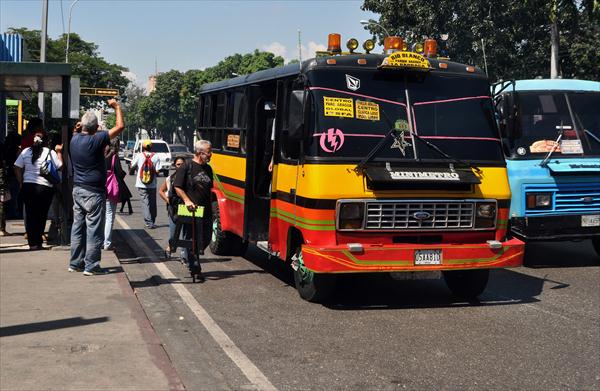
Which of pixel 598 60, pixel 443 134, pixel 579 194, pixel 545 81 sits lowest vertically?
pixel 579 194

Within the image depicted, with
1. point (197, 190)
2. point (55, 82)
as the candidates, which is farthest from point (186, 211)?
point (55, 82)

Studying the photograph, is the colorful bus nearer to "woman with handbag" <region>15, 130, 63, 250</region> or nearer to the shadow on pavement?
the shadow on pavement

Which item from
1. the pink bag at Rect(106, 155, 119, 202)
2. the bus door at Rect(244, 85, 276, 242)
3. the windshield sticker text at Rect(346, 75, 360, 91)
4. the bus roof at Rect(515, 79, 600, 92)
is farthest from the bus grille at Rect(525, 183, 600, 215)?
the pink bag at Rect(106, 155, 119, 202)

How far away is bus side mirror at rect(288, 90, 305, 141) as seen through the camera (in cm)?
801

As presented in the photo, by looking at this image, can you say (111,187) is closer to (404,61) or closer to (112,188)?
(112,188)

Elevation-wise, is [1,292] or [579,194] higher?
[579,194]

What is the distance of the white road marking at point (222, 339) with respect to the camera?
227 inches

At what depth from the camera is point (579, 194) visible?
36.8ft

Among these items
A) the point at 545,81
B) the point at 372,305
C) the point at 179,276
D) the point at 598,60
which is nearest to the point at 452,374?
the point at 372,305

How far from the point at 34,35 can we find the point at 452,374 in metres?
60.3

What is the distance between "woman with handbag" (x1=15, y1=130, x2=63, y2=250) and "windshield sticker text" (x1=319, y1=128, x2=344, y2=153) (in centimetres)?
535

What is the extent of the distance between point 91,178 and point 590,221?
704 centimetres

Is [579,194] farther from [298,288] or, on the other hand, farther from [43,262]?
[43,262]

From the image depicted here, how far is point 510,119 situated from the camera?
31.6 feet
